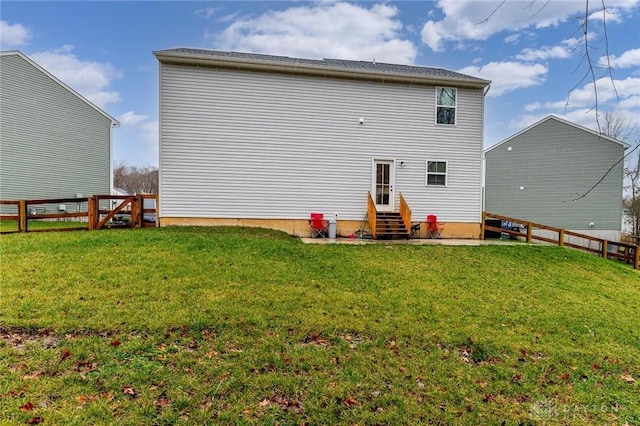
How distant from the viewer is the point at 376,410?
306 cm

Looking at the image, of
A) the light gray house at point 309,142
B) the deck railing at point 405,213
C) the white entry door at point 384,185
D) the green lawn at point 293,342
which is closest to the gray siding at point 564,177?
the light gray house at point 309,142

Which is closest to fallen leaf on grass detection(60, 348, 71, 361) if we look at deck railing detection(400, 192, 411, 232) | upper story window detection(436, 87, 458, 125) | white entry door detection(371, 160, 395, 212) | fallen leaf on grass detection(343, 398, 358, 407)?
fallen leaf on grass detection(343, 398, 358, 407)

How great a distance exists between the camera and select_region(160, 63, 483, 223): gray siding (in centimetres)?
1149

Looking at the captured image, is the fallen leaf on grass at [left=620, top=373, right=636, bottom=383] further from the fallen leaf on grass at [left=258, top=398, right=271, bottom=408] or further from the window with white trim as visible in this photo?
the window with white trim

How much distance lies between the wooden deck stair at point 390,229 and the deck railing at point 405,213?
0.34 feet

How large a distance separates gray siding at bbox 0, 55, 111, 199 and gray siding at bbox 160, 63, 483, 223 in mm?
9825

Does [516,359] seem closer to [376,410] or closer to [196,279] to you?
[376,410]

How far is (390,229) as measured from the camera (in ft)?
39.2

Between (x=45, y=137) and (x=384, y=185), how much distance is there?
16.4 metres

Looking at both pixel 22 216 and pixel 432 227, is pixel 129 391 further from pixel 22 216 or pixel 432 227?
pixel 432 227

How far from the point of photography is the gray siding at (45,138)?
51.7ft

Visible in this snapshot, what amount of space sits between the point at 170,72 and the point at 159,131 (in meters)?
1.95

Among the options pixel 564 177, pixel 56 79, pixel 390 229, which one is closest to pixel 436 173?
pixel 390 229

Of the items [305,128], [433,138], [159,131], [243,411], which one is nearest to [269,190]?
[305,128]
